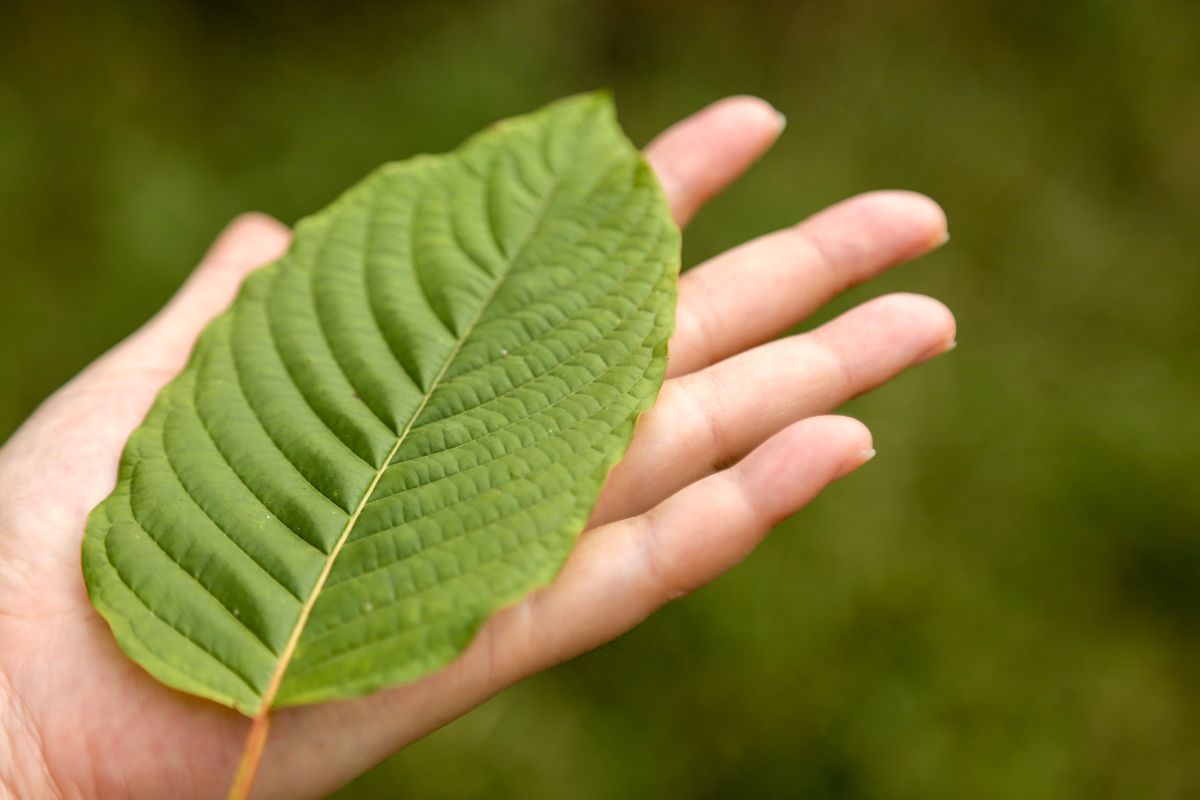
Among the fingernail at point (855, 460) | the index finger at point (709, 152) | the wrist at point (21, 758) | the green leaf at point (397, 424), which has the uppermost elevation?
the index finger at point (709, 152)

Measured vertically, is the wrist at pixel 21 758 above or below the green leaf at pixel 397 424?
below

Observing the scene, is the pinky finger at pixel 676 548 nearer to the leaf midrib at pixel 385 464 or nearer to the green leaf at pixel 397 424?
→ the green leaf at pixel 397 424

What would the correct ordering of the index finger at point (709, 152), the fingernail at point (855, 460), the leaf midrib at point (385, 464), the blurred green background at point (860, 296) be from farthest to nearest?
the blurred green background at point (860, 296) → the index finger at point (709, 152) → the fingernail at point (855, 460) → the leaf midrib at point (385, 464)

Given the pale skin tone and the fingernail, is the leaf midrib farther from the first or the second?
the fingernail

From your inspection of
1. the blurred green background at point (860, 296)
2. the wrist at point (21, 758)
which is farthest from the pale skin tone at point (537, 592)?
the blurred green background at point (860, 296)

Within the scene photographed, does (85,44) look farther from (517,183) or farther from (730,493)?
(730,493)

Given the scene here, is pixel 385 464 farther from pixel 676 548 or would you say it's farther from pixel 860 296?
pixel 860 296

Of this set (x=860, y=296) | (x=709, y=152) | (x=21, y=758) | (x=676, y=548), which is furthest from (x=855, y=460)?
(x=860, y=296)
